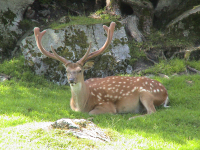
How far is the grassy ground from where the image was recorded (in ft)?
14.0

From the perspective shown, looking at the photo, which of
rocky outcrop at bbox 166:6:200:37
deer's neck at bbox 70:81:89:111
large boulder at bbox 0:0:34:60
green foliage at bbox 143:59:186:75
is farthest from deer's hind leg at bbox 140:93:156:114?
large boulder at bbox 0:0:34:60

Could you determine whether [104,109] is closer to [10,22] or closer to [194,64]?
[194,64]

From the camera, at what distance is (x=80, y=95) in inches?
264

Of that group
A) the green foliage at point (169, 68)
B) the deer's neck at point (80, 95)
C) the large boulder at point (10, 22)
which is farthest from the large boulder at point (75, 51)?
the deer's neck at point (80, 95)

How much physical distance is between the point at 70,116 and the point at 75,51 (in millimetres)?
3498

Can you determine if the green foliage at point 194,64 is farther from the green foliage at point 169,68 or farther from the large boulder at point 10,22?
the large boulder at point 10,22

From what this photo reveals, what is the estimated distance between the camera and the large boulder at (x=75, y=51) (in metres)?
8.96

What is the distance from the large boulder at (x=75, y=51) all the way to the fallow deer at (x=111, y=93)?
6.05ft

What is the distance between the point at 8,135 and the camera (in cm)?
442

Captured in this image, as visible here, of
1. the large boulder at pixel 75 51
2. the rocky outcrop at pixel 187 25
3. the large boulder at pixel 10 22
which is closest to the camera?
the large boulder at pixel 75 51

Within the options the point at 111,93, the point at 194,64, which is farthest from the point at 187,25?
the point at 111,93

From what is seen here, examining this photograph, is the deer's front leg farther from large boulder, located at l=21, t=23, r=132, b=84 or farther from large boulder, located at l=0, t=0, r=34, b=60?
large boulder, located at l=0, t=0, r=34, b=60

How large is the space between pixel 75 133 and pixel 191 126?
2.55 metres

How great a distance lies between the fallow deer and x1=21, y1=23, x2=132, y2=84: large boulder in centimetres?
184
